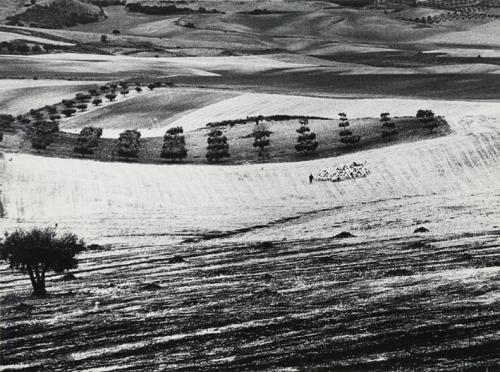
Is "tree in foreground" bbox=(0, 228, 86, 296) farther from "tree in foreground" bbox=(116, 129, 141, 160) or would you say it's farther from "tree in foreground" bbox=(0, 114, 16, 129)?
"tree in foreground" bbox=(0, 114, 16, 129)

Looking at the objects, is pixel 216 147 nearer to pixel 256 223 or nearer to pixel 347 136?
pixel 347 136

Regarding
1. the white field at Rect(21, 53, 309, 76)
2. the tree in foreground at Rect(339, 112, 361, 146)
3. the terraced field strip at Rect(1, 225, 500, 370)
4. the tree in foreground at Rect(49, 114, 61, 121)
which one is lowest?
the terraced field strip at Rect(1, 225, 500, 370)

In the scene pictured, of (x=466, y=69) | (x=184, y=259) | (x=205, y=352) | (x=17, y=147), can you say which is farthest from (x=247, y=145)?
(x=466, y=69)

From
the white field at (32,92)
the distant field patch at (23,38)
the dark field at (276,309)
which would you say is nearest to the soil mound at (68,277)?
the dark field at (276,309)

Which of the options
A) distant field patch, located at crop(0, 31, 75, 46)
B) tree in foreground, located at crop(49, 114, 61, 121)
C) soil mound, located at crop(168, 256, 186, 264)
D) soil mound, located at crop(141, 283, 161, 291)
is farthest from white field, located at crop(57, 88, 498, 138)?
distant field patch, located at crop(0, 31, 75, 46)

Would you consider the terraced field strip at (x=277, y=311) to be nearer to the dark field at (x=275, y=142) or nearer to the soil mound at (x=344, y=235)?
the soil mound at (x=344, y=235)

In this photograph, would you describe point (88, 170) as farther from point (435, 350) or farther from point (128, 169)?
point (435, 350)
